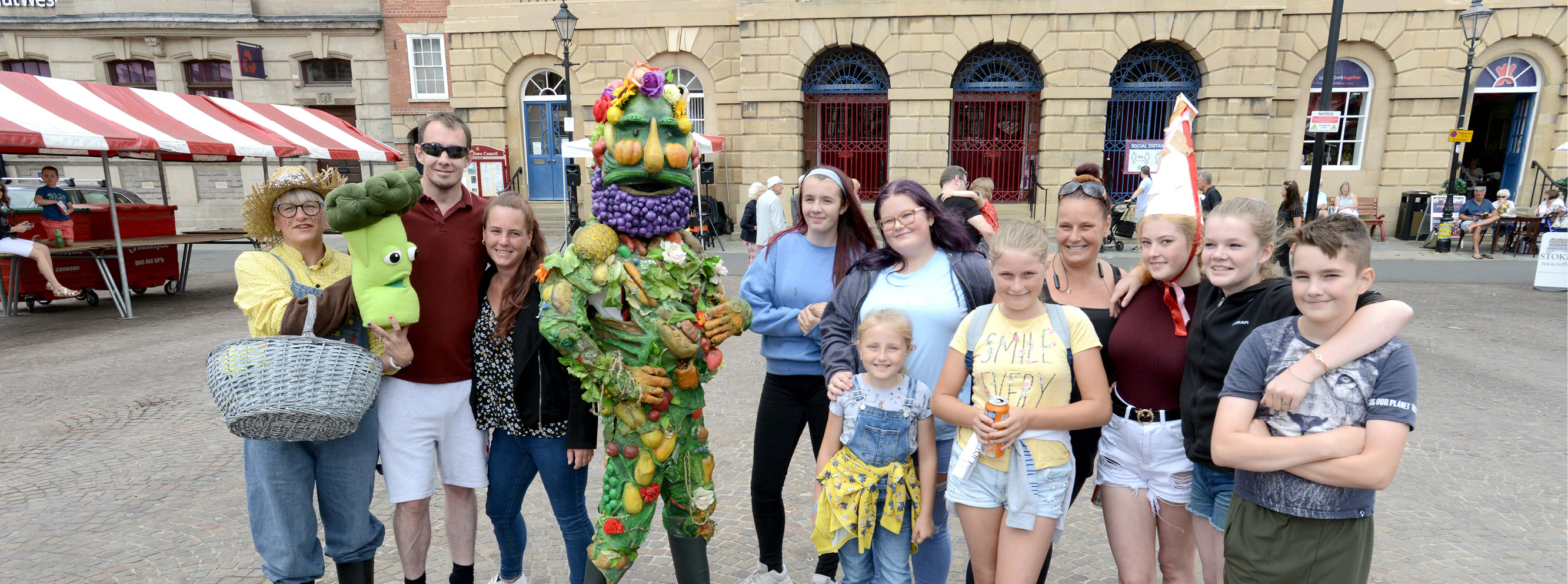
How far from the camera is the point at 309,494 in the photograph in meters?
2.65

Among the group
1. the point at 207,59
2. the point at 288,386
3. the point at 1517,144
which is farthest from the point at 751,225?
the point at 207,59

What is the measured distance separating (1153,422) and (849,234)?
132 cm

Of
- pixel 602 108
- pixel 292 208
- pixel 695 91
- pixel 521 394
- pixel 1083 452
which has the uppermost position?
pixel 695 91

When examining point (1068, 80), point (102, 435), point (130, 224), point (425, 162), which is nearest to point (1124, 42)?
point (1068, 80)

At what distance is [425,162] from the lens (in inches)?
110

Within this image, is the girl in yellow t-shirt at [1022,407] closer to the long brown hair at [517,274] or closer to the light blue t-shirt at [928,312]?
the light blue t-shirt at [928,312]

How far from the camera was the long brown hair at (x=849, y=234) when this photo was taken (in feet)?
9.90

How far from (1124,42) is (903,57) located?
162 inches

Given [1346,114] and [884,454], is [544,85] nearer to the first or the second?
[884,454]

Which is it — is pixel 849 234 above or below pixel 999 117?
below

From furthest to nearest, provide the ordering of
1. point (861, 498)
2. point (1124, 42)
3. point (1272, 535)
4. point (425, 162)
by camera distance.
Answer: point (1124, 42) < point (425, 162) < point (861, 498) < point (1272, 535)

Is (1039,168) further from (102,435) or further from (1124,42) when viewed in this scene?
(102,435)

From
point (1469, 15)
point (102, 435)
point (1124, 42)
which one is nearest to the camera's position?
→ point (102, 435)

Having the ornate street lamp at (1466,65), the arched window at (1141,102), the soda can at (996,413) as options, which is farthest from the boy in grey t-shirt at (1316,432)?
the ornate street lamp at (1466,65)
